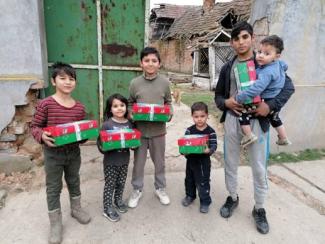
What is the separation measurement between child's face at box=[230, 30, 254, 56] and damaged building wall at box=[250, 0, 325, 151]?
191 centimetres

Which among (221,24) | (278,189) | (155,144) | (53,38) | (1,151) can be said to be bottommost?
(278,189)

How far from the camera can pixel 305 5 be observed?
4105mm

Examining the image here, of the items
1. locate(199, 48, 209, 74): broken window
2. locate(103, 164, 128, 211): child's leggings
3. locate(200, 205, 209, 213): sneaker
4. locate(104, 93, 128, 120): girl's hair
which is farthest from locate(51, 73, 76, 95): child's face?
locate(199, 48, 209, 74): broken window

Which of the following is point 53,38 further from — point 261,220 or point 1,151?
point 261,220

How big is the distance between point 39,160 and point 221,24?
1535 cm

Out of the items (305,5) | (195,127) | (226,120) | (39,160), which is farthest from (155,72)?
(305,5)

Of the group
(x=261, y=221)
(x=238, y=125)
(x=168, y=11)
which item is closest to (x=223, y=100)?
(x=238, y=125)

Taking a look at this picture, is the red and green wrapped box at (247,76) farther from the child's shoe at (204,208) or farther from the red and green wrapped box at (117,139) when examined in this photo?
the child's shoe at (204,208)

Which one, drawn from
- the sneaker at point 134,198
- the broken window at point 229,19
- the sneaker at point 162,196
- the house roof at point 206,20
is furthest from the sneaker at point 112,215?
the broken window at point 229,19

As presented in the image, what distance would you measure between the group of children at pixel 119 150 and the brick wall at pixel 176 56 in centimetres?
1671

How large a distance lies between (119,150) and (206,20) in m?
17.2

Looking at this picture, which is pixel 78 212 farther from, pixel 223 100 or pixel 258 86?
pixel 258 86

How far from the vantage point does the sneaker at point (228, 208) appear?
2.88 meters

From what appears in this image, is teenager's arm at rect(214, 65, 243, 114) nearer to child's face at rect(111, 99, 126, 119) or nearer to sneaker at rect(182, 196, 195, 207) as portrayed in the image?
child's face at rect(111, 99, 126, 119)
